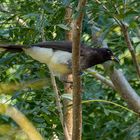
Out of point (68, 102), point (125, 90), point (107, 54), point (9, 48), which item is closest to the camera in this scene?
point (9, 48)

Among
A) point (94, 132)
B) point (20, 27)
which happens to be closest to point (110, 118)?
point (94, 132)

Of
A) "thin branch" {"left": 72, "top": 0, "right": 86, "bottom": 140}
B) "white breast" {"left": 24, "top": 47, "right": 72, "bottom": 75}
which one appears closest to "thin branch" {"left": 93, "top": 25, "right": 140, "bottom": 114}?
"white breast" {"left": 24, "top": 47, "right": 72, "bottom": 75}

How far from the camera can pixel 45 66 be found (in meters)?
3.19

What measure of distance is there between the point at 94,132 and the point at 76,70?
6.81ft

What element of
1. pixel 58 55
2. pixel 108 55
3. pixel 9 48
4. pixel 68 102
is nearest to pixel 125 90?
pixel 108 55

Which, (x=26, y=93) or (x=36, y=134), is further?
(x=26, y=93)

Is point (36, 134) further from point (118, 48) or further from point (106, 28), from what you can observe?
point (118, 48)

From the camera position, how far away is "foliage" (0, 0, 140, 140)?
235 cm

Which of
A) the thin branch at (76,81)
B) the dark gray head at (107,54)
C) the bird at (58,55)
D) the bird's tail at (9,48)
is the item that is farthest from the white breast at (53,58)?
the thin branch at (76,81)

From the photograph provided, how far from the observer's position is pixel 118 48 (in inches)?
139

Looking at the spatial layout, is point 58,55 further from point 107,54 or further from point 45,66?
point 107,54

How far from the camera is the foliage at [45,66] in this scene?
2354 millimetres

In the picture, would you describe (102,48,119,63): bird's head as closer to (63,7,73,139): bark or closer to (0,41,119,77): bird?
(0,41,119,77): bird

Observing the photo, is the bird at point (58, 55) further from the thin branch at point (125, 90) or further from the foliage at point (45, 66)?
the thin branch at point (125, 90)
